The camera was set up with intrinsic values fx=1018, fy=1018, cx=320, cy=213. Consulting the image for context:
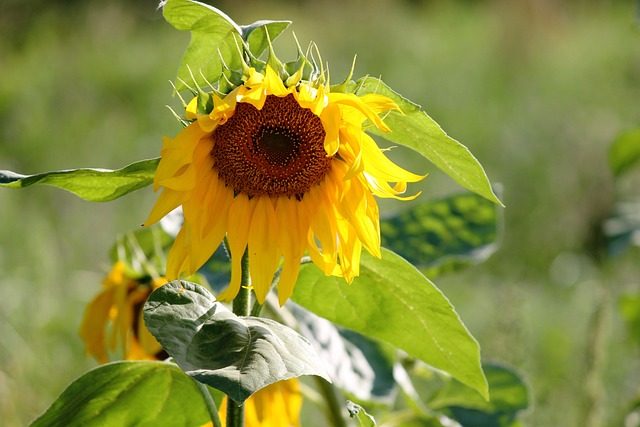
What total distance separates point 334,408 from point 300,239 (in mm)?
310

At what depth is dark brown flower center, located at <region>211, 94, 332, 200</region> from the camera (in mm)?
768

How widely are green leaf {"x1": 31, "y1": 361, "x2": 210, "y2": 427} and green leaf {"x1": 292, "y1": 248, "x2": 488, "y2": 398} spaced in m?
0.12

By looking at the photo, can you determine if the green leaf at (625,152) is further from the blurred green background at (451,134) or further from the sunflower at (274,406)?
the sunflower at (274,406)

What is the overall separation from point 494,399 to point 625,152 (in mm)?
450

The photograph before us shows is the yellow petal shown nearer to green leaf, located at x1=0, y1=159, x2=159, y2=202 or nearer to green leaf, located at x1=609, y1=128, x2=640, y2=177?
green leaf, located at x1=0, y1=159, x2=159, y2=202

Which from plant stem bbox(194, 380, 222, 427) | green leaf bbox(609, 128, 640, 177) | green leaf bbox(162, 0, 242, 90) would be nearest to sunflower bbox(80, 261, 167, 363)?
plant stem bbox(194, 380, 222, 427)

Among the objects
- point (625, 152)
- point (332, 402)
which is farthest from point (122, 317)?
point (625, 152)

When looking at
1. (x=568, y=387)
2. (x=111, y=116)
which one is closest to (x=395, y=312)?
(x=568, y=387)

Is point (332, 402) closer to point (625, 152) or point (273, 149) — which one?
point (273, 149)

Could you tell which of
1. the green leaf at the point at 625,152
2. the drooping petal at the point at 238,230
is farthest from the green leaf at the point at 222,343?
the green leaf at the point at 625,152

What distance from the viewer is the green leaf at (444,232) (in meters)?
1.10

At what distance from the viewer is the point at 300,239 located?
0.78m

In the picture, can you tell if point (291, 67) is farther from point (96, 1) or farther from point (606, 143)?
point (96, 1)

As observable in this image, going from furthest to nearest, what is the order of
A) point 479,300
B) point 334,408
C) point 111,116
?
point 111,116 → point 479,300 → point 334,408
